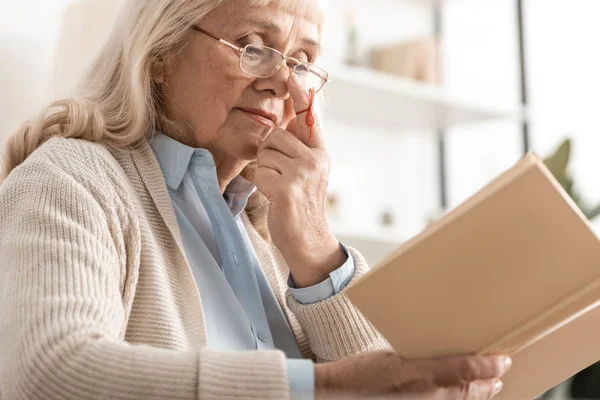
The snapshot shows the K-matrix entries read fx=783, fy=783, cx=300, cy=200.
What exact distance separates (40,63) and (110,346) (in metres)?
1.52

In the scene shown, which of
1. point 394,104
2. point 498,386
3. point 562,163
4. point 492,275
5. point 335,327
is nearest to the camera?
point 492,275

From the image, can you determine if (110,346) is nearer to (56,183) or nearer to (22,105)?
(56,183)

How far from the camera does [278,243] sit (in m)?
1.40

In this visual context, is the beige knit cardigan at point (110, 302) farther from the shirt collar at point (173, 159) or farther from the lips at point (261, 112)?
the lips at point (261, 112)

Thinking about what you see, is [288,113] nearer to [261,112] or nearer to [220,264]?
[261,112]

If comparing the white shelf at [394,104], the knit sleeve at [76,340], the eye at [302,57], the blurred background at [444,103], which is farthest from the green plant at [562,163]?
the knit sleeve at [76,340]

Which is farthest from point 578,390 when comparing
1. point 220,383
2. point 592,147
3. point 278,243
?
point 220,383

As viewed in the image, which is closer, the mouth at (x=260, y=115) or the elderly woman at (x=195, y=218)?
the elderly woman at (x=195, y=218)

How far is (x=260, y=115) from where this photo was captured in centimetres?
149

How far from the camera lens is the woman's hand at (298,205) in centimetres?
139

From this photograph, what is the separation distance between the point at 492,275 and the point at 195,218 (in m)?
0.69

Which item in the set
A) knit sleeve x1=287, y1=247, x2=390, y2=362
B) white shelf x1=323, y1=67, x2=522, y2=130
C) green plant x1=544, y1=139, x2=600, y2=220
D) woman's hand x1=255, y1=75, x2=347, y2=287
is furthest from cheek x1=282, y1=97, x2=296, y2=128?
green plant x1=544, y1=139, x2=600, y2=220

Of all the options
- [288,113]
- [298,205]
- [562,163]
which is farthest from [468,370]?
[562,163]

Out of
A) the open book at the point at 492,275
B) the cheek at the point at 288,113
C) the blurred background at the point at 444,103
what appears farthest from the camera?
the blurred background at the point at 444,103
